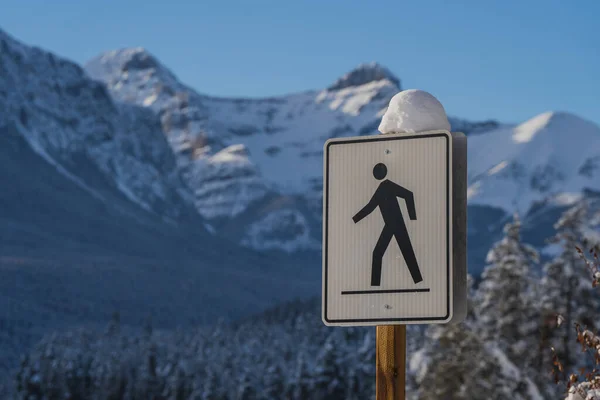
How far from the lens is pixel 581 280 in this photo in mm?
39562

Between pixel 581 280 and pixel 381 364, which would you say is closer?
pixel 381 364

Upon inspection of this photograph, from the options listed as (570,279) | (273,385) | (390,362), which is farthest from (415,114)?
(273,385)

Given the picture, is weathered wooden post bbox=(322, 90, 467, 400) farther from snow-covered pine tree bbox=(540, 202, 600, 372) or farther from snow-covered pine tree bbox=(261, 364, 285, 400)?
snow-covered pine tree bbox=(261, 364, 285, 400)

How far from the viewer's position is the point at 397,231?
3.90 metres

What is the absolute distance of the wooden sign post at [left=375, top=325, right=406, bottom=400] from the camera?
3.84 m

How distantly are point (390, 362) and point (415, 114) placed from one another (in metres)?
0.91

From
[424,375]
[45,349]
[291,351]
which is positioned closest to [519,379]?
[424,375]

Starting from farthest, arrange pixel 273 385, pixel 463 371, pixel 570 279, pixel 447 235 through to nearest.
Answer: pixel 273 385 → pixel 570 279 → pixel 463 371 → pixel 447 235

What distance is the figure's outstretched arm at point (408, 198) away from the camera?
3898 mm

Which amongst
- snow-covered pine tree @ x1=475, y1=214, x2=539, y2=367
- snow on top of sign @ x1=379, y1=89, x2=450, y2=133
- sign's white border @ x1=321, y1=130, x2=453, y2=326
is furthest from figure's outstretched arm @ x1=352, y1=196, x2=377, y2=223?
snow-covered pine tree @ x1=475, y1=214, x2=539, y2=367

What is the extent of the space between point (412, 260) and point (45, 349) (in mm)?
100951

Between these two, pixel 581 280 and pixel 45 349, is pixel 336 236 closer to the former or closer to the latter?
pixel 581 280

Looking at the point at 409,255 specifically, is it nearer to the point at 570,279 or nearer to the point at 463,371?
the point at 463,371

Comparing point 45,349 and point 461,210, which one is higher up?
point 45,349
